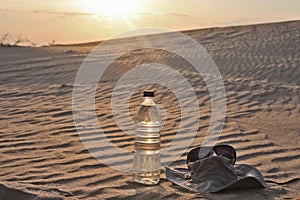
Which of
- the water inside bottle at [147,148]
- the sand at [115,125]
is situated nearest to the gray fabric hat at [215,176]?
the sand at [115,125]

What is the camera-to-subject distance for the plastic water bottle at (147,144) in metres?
4.98

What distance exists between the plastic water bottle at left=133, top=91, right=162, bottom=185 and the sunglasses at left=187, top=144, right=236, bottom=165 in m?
0.36

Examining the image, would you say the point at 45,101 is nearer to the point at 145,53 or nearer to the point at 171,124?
the point at 171,124

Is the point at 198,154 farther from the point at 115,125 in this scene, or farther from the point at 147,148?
the point at 115,125

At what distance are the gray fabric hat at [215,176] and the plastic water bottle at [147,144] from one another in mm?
183

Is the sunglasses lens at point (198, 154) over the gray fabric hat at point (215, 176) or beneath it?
over

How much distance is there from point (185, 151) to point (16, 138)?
6.21 feet

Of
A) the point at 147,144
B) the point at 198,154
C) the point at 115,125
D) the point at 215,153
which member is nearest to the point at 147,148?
the point at 147,144

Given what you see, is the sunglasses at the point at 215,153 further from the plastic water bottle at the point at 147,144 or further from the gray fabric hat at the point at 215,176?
the plastic water bottle at the point at 147,144

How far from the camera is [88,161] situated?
222 inches

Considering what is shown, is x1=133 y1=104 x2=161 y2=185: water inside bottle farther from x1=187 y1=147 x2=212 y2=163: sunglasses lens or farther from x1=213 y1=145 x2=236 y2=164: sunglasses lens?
x1=213 y1=145 x2=236 y2=164: sunglasses lens

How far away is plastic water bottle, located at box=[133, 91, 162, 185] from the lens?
16.3ft

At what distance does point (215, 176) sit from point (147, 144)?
69cm

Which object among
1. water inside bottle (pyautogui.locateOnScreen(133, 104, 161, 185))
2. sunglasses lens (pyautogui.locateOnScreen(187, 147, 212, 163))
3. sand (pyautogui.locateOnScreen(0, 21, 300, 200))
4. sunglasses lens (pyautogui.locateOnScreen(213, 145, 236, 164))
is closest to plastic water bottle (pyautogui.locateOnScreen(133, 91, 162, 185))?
water inside bottle (pyautogui.locateOnScreen(133, 104, 161, 185))
